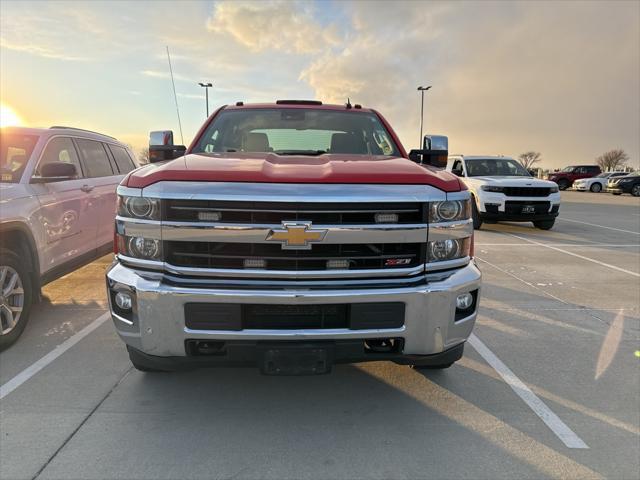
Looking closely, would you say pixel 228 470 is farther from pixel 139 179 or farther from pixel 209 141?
pixel 209 141

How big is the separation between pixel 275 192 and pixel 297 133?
1805 millimetres

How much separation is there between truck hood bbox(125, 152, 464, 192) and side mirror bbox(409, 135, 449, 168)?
1.02 meters

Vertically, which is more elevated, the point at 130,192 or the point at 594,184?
the point at 594,184

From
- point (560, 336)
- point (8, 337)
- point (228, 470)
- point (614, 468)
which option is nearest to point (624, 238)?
point (560, 336)

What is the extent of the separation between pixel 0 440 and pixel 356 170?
8.29 ft

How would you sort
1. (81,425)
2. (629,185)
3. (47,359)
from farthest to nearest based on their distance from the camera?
(629,185) → (47,359) → (81,425)

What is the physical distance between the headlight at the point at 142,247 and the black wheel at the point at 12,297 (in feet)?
6.37

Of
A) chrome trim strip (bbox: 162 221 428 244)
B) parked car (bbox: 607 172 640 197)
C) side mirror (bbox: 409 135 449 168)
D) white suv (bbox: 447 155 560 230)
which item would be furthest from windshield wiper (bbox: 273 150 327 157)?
parked car (bbox: 607 172 640 197)

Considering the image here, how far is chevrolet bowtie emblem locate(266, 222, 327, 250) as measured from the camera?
2266 millimetres

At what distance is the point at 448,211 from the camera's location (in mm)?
2467

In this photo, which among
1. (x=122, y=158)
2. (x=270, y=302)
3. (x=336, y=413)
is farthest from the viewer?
(x=122, y=158)

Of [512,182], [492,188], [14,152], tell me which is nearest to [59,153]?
[14,152]

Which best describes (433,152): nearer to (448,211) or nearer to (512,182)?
(448,211)

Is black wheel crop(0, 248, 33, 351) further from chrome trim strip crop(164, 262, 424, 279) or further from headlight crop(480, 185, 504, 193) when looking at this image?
headlight crop(480, 185, 504, 193)
